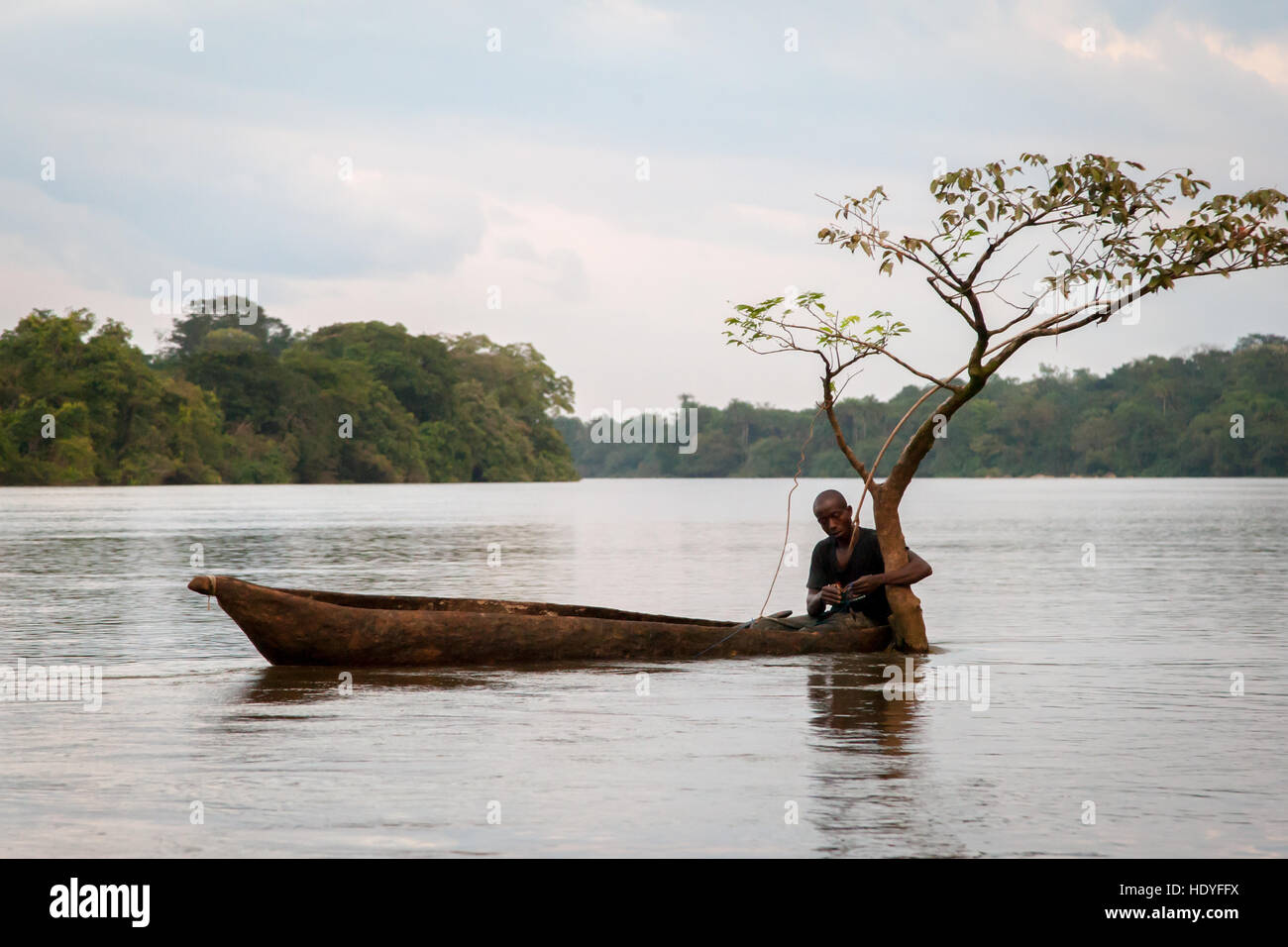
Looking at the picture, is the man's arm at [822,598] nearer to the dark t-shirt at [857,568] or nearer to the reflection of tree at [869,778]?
the dark t-shirt at [857,568]

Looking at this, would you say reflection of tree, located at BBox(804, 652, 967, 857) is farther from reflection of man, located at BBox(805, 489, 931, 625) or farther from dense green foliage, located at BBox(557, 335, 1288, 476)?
dense green foliage, located at BBox(557, 335, 1288, 476)

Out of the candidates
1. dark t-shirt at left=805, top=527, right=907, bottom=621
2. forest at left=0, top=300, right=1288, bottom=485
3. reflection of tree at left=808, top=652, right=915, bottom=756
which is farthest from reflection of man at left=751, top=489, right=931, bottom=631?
forest at left=0, top=300, right=1288, bottom=485

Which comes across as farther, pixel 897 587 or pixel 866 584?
pixel 897 587

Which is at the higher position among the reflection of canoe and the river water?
the reflection of canoe

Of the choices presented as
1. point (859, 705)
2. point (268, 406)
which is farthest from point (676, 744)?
point (268, 406)

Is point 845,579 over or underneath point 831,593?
over

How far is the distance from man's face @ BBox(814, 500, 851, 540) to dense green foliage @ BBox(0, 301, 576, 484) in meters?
87.7

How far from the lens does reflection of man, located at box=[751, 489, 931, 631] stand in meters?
12.8

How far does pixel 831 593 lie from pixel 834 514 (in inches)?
31.9

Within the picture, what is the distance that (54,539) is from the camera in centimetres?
3431

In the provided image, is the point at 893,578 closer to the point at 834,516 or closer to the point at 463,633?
the point at 834,516

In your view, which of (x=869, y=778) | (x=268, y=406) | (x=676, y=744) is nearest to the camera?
(x=869, y=778)

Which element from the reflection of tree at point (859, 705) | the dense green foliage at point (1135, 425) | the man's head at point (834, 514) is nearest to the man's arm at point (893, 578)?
the man's head at point (834, 514)

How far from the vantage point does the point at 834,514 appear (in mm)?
12602
